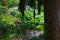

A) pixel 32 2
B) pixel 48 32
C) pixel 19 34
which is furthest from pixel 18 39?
pixel 48 32

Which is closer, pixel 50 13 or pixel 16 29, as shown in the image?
pixel 50 13

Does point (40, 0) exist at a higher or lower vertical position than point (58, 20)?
higher

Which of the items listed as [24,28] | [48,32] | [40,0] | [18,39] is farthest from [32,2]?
[48,32]

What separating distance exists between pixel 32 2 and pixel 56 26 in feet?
6.27

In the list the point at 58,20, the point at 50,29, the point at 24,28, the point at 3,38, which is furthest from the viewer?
the point at 24,28

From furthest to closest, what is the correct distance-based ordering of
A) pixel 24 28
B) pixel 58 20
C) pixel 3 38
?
pixel 24 28 < pixel 3 38 < pixel 58 20

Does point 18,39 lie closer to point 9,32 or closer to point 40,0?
point 9,32

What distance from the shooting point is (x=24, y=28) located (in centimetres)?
495

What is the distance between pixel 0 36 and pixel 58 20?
6.34ft

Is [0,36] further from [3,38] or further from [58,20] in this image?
[58,20]

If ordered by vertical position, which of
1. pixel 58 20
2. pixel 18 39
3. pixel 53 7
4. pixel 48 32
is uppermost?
pixel 53 7

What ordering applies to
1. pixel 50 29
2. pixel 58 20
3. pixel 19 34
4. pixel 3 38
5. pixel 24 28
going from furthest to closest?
pixel 24 28
pixel 19 34
pixel 3 38
pixel 50 29
pixel 58 20

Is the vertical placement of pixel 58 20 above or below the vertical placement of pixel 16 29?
above

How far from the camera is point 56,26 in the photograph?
298 centimetres
